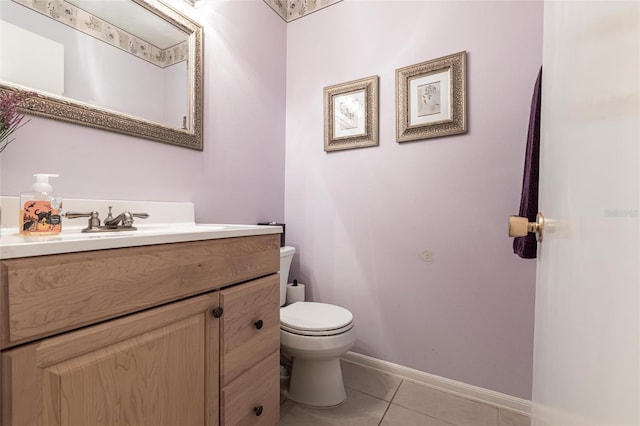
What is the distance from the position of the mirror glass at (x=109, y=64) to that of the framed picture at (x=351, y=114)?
0.78 metres

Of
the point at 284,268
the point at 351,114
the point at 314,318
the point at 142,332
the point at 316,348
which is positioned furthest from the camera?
the point at 351,114

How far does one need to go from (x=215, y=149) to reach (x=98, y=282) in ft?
3.46

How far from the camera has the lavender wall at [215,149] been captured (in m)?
0.98

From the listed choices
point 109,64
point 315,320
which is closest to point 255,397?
point 315,320

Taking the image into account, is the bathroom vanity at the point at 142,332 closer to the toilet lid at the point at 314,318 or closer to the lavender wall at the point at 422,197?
the toilet lid at the point at 314,318

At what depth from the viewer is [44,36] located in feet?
3.13

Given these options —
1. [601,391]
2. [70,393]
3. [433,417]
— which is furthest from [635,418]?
[433,417]

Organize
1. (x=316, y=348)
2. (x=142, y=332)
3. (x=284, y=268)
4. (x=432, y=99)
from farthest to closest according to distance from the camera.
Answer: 1. (x=284, y=268)
2. (x=432, y=99)
3. (x=316, y=348)
4. (x=142, y=332)

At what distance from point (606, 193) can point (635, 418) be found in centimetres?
15

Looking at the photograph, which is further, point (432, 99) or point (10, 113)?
point (432, 99)

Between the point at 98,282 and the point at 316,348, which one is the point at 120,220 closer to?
the point at 98,282

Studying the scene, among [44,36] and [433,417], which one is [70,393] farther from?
[433,417]

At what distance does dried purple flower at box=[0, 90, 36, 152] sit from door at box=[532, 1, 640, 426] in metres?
1.25

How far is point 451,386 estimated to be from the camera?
1.48 meters
